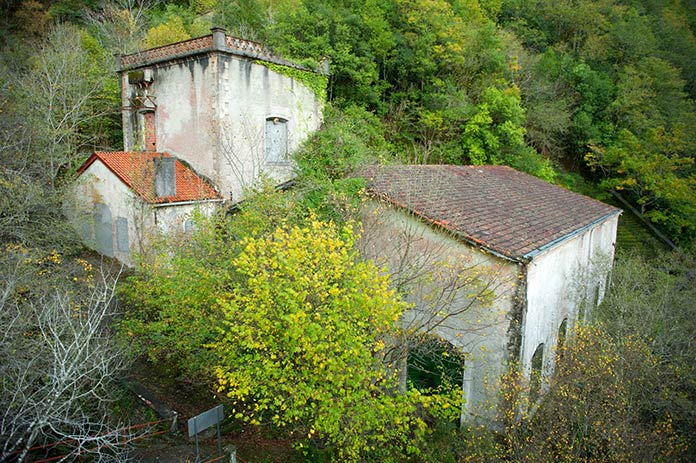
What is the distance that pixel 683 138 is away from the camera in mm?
25828

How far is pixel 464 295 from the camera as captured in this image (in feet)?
31.5

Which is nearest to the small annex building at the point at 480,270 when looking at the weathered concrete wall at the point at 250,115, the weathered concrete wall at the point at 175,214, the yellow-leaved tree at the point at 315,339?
the yellow-leaved tree at the point at 315,339

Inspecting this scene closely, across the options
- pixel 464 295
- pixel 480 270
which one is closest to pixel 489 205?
pixel 480 270

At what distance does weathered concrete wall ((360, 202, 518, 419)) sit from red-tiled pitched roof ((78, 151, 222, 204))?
8390 mm

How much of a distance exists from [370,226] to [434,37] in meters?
18.0

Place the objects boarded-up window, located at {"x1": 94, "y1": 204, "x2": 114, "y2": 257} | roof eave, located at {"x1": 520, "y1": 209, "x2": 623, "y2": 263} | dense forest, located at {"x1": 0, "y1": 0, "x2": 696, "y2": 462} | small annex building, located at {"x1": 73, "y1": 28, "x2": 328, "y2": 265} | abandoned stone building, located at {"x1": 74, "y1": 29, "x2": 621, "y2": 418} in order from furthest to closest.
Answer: boarded-up window, located at {"x1": 94, "y1": 204, "x2": 114, "y2": 257}
small annex building, located at {"x1": 73, "y1": 28, "x2": 328, "y2": 265}
abandoned stone building, located at {"x1": 74, "y1": 29, "x2": 621, "y2": 418}
roof eave, located at {"x1": 520, "y1": 209, "x2": 623, "y2": 263}
dense forest, located at {"x1": 0, "y1": 0, "x2": 696, "y2": 462}

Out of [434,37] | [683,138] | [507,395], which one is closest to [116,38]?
[434,37]

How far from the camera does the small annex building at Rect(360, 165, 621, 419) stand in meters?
9.22

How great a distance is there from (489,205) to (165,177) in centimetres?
1103

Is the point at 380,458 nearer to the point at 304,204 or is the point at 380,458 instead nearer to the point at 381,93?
the point at 304,204

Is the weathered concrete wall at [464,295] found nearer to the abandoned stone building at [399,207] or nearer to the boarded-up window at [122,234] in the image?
the abandoned stone building at [399,207]

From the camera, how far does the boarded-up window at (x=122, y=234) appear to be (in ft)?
53.5

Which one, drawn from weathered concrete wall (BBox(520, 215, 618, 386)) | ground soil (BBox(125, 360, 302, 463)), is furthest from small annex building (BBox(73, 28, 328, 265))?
weathered concrete wall (BBox(520, 215, 618, 386))

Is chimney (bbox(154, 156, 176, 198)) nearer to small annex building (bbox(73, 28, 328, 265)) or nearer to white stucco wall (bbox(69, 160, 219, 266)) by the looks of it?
small annex building (bbox(73, 28, 328, 265))
